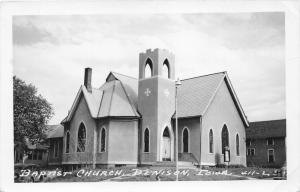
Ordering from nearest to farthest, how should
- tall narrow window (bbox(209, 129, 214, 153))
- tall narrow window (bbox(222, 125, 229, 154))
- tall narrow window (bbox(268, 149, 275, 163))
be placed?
tall narrow window (bbox(268, 149, 275, 163)) → tall narrow window (bbox(209, 129, 214, 153)) → tall narrow window (bbox(222, 125, 229, 154))

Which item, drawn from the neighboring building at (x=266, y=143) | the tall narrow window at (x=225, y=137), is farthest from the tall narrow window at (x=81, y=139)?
the neighboring building at (x=266, y=143)

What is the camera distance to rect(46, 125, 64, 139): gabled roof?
49.9ft

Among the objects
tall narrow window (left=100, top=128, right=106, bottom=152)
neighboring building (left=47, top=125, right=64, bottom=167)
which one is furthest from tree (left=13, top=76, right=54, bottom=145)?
tall narrow window (left=100, top=128, right=106, bottom=152)

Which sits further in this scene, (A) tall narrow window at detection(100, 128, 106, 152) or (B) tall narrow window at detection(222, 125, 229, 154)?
(B) tall narrow window at detection(222, 125, 229, 154)

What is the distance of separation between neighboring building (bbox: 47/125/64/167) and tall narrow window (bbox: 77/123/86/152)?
581 mm

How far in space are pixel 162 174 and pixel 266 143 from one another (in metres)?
3.48

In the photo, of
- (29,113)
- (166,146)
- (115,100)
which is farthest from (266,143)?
(29,113)

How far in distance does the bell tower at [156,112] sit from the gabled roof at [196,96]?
12.7 inches

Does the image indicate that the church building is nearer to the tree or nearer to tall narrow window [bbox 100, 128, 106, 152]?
tall narrow window [bbox 100, 128, 106, 152]

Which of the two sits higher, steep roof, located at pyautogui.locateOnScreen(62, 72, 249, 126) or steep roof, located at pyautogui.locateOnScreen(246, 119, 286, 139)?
steep roof, located at pyautogui.locateOnScreen(62, 72, 249, 126)

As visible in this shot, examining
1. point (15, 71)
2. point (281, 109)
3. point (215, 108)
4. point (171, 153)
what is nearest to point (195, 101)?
point (215, 108)

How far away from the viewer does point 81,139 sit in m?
15.9

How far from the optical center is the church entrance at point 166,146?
15.5 meters

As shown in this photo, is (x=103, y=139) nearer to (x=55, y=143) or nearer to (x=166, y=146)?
(x=55, y=143)
